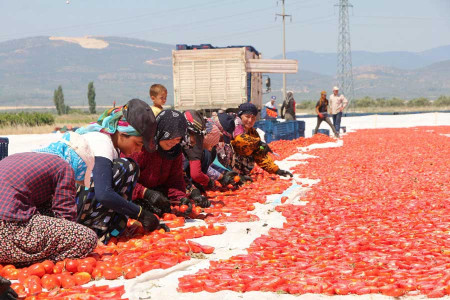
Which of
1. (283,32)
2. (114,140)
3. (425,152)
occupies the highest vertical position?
(283,32)

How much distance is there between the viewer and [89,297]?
381 centimetres

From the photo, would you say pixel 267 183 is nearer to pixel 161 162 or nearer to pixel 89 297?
pixel 161 162

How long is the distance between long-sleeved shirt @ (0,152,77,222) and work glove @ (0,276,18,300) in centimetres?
70

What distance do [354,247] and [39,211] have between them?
2.76 metres

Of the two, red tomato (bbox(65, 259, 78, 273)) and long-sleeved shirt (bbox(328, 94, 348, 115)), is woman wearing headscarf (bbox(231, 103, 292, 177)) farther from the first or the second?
long-sleeved shirt (bbox(328, 94, 348, 115))

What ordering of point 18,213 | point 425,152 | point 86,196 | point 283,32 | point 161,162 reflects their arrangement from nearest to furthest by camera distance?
point 18,213 < point 86,196 < point 161,162 < point 425,152 < point 283,32

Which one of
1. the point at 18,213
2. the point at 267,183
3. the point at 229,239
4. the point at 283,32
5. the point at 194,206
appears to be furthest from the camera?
the point at 283,32

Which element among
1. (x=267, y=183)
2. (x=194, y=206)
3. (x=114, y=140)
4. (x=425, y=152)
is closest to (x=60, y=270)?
(x=114, y=140)

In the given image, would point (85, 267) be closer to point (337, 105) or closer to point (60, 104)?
point (337, 105)

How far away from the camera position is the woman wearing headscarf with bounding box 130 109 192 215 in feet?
20.6

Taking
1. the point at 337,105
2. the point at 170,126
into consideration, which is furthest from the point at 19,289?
the point at 337,105

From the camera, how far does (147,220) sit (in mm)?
5621

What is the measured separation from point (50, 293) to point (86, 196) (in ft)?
4.36

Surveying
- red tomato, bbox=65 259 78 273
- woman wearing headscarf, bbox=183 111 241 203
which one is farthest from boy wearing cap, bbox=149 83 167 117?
red tomato, bbox=65 259 78 273
